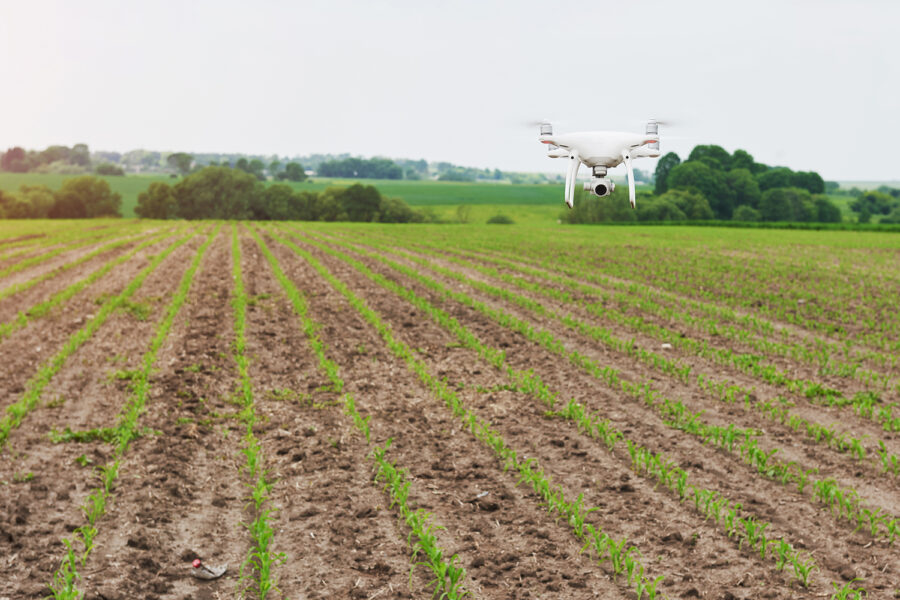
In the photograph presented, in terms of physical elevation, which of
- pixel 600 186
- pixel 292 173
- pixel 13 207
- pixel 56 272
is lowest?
pixel 56 272

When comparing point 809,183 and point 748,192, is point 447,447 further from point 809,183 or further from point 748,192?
point 809,183

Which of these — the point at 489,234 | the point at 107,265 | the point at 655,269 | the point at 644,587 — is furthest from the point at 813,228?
the point at 644,587

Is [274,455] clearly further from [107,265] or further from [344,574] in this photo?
[107,265]

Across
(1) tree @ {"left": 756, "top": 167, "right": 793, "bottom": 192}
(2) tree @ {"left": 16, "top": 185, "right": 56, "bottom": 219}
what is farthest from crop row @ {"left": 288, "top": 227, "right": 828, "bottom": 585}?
(2) tree @ {"left": 16, "top": 185, "right": 56, "bottom": 219}

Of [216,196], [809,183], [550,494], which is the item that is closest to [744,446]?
[550,494]

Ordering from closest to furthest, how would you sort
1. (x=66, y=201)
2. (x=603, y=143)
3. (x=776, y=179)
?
(x=603, y=143), (x=776, y=179), (x=66, y=201)
